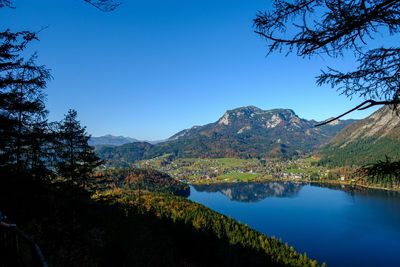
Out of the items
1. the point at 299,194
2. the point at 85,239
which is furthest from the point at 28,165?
the point at 299,194

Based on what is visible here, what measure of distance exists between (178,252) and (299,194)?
12448 centimetres

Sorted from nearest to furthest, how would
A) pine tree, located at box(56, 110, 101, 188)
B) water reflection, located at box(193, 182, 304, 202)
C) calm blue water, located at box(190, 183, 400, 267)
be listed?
pine tree, located at box(56, 110, 101, 188) < calm blue water, located at box(190, 183, 400, 267) < water reflection, located at box(193, 182, 304, 202)

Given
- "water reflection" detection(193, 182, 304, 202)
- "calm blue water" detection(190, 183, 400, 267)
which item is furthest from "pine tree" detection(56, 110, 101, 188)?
"water reflection" detection(193, 182, 304, 202)

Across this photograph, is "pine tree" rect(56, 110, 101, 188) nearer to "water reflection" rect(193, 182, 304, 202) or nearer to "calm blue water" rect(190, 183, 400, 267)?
"calm blue water" rect(190, 183, 400, 267)

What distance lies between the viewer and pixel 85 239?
17266mm

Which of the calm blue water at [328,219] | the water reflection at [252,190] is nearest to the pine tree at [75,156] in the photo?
the calm blue water at [328,219]

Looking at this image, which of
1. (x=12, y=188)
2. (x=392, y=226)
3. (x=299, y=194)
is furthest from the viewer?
(x=299, y=194)

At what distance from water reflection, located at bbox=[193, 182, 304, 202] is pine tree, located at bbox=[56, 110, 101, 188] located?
124m

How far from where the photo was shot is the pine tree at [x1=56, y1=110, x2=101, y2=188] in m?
20.7

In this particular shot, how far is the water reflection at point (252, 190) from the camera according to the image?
490 ft

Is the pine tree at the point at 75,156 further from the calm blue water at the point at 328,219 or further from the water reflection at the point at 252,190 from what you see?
the water reflection at the point at 252,190

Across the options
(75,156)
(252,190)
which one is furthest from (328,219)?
(75,156)

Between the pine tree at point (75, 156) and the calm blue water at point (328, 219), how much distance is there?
69.0 ft

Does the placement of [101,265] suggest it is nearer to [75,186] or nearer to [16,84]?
[16,84]
